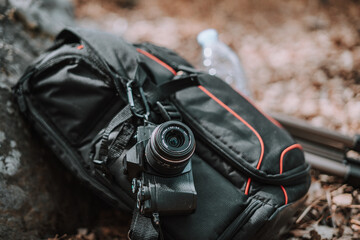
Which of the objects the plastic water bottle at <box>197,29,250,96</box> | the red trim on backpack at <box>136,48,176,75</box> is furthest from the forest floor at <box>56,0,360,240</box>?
the red trim on backpack at <box>136,48,176,75</box>

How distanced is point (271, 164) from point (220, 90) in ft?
1.28

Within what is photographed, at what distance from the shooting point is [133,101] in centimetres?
112

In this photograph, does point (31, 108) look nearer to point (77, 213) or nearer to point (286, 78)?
point (77, 213)

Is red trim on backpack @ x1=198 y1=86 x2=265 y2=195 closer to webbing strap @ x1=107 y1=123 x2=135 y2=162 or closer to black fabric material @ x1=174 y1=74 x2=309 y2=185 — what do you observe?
black fabric material @ x1=174 y1=74 x2=309 y2=185

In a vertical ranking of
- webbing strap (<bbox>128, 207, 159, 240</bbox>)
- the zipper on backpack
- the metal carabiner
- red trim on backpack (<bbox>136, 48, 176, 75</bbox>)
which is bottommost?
webbing strap (<bbox>128, 207, 159, 240</bbox>)

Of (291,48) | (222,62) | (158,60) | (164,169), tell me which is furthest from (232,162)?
(291,48)

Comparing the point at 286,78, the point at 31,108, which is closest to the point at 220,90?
the point at 31,108

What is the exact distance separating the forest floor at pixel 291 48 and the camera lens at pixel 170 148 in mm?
659

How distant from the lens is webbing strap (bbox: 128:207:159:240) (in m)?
0.97

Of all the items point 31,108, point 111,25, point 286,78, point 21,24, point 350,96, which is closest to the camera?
point 31,108

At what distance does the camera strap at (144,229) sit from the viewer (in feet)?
3.19

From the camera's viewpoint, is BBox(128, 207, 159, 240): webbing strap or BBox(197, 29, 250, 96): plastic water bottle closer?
BBox(128, 207, 159, 240): webbing strap

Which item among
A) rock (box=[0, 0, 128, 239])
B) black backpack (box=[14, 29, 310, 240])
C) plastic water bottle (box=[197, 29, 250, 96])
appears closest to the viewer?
black backpack (box=[14, 29, 310, 240])

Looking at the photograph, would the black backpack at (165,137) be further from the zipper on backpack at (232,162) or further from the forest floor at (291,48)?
the forest floor at (291,48)
